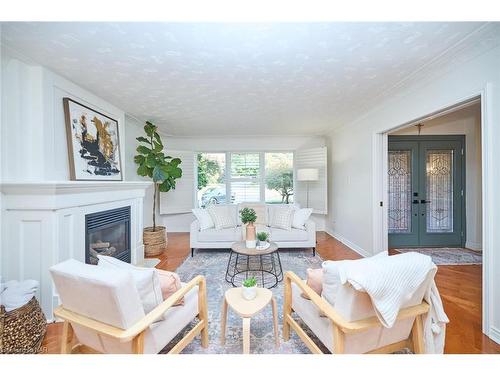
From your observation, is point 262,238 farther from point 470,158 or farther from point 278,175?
point 470,158

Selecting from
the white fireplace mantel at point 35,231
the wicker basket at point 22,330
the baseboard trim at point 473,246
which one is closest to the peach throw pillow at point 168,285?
the wicker basket at point 22,330

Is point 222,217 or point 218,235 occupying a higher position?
point 222,217

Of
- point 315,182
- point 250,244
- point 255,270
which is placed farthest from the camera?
point 315,182

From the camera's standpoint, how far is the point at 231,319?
6.20 feet

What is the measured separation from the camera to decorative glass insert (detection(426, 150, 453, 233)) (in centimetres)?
386

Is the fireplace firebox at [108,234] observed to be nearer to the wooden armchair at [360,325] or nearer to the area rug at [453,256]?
the wooden armchair at [360,325]

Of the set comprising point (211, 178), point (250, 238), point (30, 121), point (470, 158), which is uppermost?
point (30, 121)

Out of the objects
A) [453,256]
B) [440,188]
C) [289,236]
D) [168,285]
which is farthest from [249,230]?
[440,188]

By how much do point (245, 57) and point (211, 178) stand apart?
3.77 metres

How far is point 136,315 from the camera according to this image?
1.11 metres

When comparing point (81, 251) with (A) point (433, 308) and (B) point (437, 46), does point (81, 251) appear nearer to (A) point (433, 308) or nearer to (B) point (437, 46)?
(A) point (433, 308)

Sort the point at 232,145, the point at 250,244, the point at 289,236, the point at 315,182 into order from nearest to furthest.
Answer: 1. the point at 250,244
2. the point at 289,236
3. the point at 315,182
4. the point at 232,145

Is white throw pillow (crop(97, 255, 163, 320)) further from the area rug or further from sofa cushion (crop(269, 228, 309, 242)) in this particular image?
the area rug
